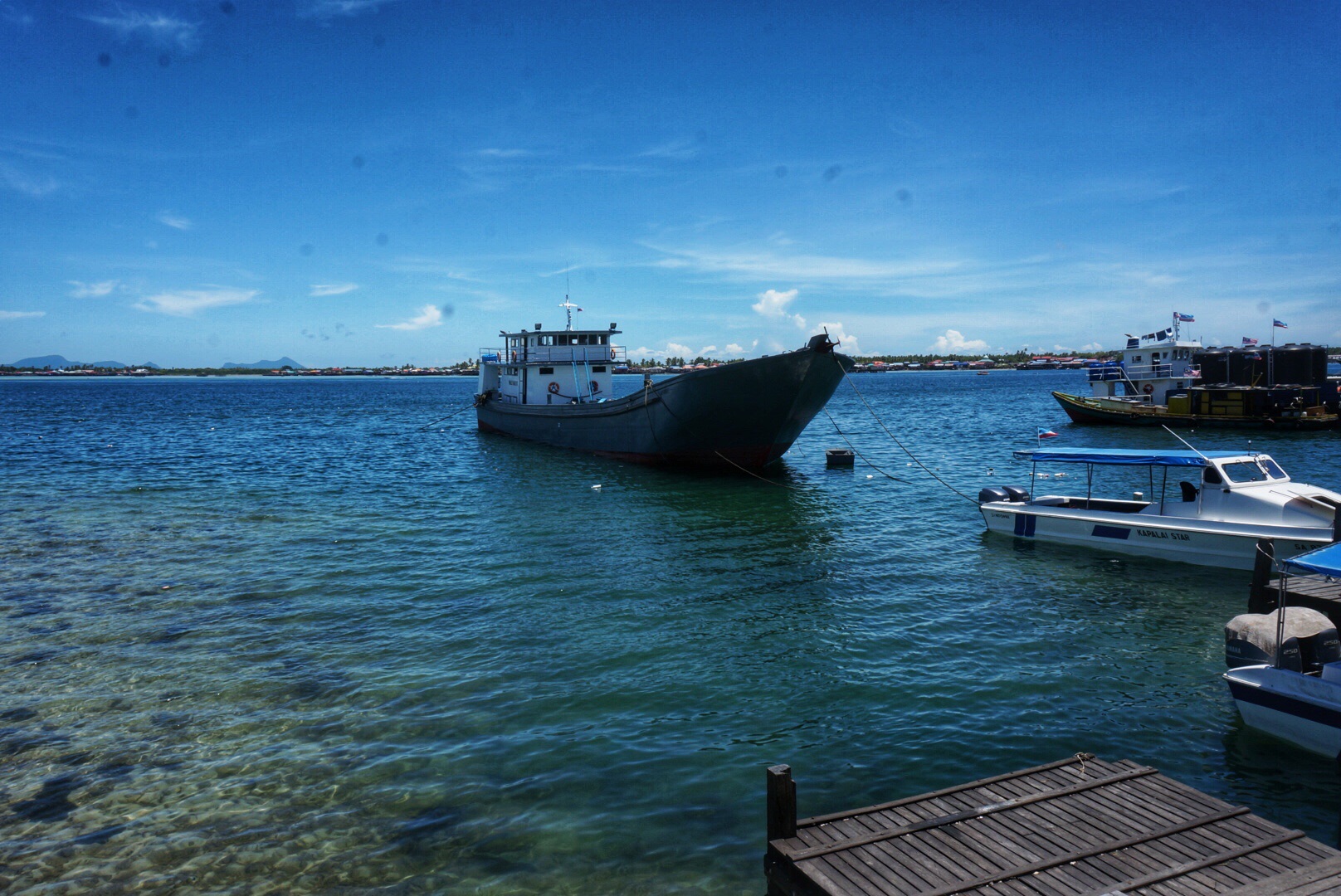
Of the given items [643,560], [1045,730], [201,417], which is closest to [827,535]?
[643,560]

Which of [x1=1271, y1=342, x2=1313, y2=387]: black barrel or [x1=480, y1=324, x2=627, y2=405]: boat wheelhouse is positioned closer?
[x1=480, y1=324, x2=627, y2=405]: boat wheelhouse

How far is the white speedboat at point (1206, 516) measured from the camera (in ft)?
51.1

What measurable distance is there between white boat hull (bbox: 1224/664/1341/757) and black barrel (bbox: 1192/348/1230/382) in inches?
1953

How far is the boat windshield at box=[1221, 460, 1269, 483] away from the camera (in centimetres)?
1667

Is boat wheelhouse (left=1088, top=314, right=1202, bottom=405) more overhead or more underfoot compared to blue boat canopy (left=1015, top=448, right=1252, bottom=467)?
more overhead

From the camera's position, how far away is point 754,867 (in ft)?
22.4

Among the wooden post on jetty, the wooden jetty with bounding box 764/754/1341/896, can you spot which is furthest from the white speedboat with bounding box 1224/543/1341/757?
the wooden post on jetty

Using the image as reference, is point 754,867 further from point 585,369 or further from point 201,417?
point 201,417

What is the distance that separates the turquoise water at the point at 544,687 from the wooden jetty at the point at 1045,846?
1.10 meters

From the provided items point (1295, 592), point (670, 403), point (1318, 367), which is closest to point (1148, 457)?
point (1295, 592)

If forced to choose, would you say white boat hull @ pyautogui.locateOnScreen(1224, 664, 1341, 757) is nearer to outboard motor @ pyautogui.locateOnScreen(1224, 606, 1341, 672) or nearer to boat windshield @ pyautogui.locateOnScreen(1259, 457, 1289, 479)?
outboard motor @ pyautogui.locateOnScreen(1224, 606, 1341, 672)

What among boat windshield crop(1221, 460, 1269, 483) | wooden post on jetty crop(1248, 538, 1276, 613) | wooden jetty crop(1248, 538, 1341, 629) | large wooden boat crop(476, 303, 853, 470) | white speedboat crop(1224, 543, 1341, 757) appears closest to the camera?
white speedboat crop(1224, 543, 1341, 757)

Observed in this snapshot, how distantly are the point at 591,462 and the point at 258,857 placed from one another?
26885mm

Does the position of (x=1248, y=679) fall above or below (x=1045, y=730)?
above
